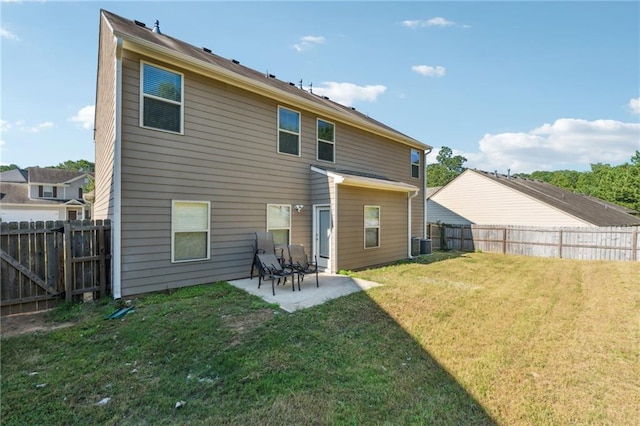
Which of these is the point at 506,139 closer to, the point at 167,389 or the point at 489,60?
the point at 489,60

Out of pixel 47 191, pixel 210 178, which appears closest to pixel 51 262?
pixel 210 178

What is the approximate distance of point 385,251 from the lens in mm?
9953

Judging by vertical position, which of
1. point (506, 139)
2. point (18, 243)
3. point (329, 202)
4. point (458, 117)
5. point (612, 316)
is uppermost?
point (506, 139)

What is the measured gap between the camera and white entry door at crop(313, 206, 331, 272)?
27.9 feet

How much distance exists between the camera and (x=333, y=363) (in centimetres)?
337

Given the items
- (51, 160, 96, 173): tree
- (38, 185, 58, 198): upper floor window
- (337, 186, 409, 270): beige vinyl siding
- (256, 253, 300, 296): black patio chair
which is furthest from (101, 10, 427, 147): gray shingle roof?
(51, 160, 96, 173): tree

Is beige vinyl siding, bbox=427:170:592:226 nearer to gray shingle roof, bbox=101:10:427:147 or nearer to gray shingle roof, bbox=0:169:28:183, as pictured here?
gray shingle roof, bbox=101:10:427:147

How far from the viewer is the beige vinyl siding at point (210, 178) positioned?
230 inches

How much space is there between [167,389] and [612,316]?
280 inches

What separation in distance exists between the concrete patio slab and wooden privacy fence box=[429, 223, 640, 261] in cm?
1018

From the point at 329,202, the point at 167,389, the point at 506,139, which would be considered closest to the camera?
the point at 167,389

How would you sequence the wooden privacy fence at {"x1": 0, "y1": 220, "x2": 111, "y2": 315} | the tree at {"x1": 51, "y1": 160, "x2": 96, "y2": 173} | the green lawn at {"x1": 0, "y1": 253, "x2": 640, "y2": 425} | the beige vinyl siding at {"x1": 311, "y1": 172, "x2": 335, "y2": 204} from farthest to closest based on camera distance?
the tree at {"x1": 51, "y1": 160, "x2": 96, "y2": 173}
the beige vinyl siding at {"x1": 311, "y1": 172, "x2": 335, "y2": 204}
the wooden privacy fence at {"x1": 0, "y1": 220, "x2": 111, "y2": 315}
the green lawn at {"x1": 0, "y1": 253, "x2": 640, "y2": 425}

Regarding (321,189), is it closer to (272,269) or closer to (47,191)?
(272,269)

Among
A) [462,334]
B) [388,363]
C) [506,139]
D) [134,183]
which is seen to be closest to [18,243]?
[134,183]
